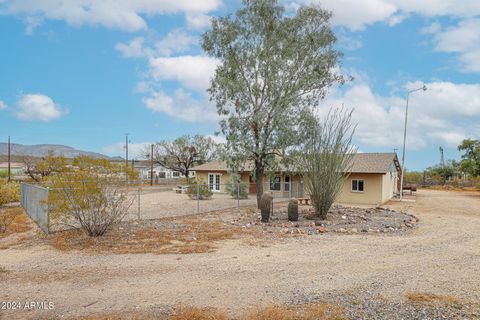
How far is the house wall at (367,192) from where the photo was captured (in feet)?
76.1

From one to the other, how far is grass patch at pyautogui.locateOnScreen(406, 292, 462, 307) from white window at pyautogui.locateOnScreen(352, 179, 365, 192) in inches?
743

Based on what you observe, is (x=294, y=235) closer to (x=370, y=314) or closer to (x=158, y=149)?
(x=370, y=314)

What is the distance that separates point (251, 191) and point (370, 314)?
25.2 metres

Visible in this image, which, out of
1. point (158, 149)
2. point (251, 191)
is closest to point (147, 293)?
point (251, 191)

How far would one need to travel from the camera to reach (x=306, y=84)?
1845 centimetres

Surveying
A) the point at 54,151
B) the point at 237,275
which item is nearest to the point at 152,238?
the point at 237,275

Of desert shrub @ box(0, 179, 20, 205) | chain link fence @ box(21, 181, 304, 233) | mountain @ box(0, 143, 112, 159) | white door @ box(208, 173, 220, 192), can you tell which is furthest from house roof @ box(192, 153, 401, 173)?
desert shrub @ box(0, 179, 20, 205)

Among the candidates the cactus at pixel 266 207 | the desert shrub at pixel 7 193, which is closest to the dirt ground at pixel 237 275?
the cactus at pixel 266 207

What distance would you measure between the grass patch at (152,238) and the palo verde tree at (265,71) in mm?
6011

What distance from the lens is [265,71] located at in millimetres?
17938

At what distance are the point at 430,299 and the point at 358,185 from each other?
63.4ft

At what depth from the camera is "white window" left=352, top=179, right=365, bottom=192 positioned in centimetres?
2396

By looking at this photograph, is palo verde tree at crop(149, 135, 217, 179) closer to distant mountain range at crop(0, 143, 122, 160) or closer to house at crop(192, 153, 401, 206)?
distant mountain range at crop(0, 143, 122, 160)

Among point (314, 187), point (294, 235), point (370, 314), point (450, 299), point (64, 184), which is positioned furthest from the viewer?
point (314, 187)
